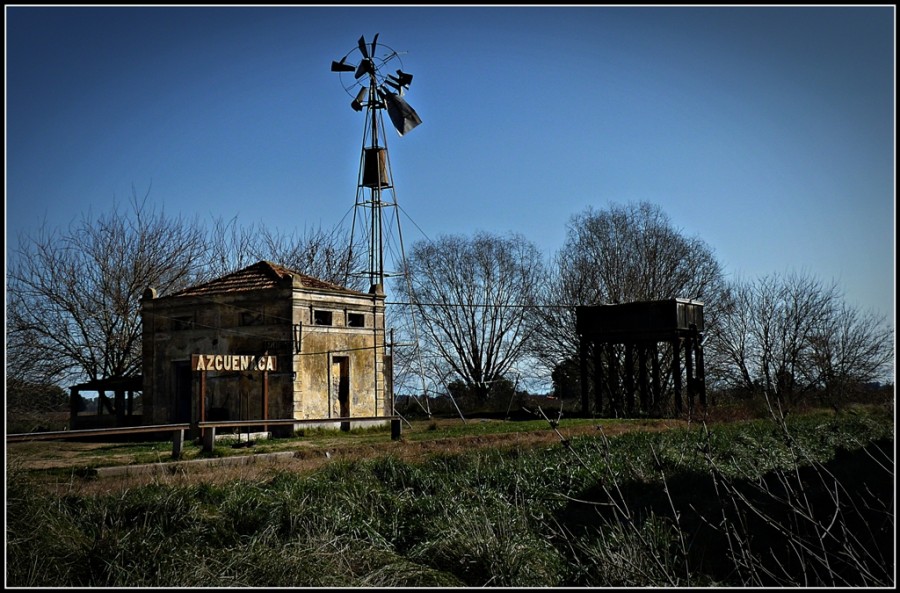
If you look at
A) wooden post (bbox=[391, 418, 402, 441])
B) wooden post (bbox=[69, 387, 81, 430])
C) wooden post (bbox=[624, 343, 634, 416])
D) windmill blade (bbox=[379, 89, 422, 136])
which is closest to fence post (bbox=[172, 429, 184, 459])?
wooden post (bbox=[391, 418, 402, 441])

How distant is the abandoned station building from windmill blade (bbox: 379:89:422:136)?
591 cm

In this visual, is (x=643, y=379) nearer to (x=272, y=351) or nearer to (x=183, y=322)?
(x=272, y=351)

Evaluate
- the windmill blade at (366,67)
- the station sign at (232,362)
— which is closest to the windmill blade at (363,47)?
the windmill blade at (366,67)

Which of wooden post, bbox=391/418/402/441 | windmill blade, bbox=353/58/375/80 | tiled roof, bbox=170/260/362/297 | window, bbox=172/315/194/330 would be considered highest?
windmill blade, bbox=353/58/375/80

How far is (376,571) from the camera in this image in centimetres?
917

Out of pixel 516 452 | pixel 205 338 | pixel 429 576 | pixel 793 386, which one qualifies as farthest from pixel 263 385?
pixel 793 386

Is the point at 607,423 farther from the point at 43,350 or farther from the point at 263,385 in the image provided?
the point at 43,350

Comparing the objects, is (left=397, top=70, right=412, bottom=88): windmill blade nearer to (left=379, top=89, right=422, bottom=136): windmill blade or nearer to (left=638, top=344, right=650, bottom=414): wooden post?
(left=379, top=89, right=422, bottom=136): windmill blade

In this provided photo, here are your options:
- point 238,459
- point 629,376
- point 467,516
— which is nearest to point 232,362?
point 238,459

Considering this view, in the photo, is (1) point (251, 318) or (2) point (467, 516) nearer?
(2) point (467, 516)

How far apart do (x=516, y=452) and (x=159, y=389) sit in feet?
46.3

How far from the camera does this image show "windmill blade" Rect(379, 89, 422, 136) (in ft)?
98.6

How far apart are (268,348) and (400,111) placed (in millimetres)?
9986

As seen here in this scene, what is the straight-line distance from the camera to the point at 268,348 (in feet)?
83.6
